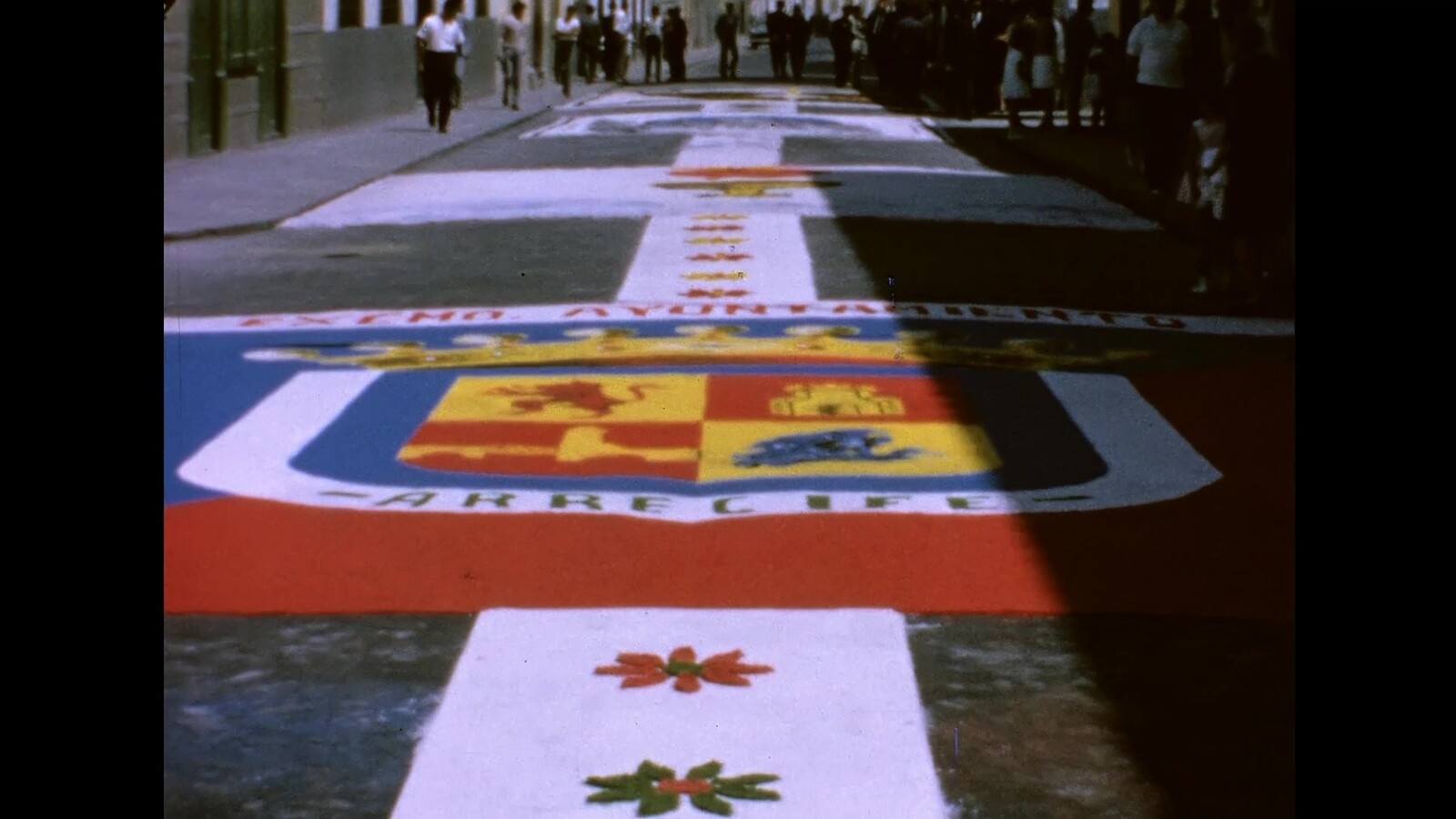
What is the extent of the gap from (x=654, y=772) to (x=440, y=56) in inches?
1015

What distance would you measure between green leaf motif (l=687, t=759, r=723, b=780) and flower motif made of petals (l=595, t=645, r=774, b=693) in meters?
0.54

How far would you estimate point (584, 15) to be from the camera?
46.9 m

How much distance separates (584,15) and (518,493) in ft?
134

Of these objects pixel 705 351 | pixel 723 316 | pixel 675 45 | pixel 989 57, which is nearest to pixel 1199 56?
pixel 723 316

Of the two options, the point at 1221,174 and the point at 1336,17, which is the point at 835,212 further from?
the point at 1336,17

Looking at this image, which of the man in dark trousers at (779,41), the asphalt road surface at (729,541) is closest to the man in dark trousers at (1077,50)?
the asphalt road surface at (729,541)

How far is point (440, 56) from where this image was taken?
96.4 feet

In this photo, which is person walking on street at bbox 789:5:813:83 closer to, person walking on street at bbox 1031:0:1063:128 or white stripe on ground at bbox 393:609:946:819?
person walking on street at bbox 1031:0:1063:128

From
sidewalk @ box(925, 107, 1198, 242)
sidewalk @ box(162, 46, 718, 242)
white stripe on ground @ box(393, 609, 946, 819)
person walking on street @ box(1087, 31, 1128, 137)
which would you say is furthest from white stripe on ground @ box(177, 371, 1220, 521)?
person walking on street @ box(1087, 31, 1128, 137)

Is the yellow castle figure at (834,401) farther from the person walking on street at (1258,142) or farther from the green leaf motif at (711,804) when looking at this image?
the green leaf motif at (711,804)

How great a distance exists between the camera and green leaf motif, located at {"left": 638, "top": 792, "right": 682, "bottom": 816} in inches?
164

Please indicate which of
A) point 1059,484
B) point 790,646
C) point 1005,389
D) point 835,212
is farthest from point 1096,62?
point 790,646
